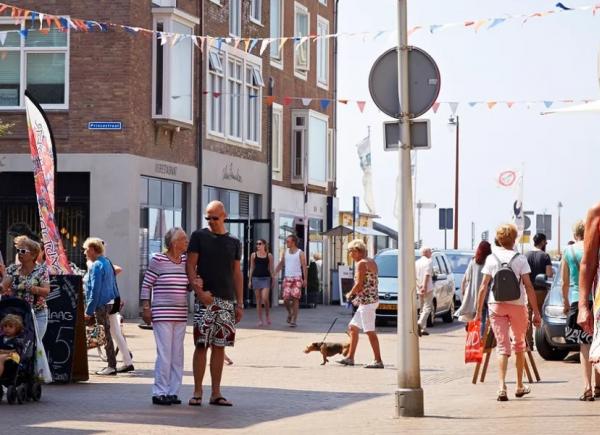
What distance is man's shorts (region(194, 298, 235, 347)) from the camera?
1408cm

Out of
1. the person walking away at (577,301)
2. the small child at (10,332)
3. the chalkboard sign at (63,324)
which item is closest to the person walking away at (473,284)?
the person walking away at (577,301)

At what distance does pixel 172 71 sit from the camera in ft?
113

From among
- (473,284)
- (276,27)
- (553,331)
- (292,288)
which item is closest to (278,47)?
(276,27)

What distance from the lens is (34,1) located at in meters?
32.3

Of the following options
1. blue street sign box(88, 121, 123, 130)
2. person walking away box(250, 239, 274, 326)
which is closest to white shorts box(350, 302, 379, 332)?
person walking away box(250, 239, 274, 326)

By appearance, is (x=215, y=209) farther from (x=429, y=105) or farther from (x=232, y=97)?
(x=232, y=97)

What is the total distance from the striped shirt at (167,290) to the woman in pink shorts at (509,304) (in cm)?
326

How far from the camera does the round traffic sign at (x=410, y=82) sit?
1303 centimetres

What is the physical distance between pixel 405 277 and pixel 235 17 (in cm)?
2799

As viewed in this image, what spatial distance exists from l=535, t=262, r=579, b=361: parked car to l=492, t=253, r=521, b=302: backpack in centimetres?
580

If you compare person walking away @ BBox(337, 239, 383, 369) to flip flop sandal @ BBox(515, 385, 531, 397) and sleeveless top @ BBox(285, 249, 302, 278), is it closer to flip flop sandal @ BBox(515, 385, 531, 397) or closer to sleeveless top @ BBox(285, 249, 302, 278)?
flip flop sandal @ BBox(515, 385, 531, 397)

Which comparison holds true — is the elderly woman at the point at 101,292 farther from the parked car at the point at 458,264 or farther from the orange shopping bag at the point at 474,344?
the parked car at the point at 458,264

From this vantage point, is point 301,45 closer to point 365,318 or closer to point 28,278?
point 365,318

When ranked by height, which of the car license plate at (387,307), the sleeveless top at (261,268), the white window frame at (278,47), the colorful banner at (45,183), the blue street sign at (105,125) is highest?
the white window frame at (278,47)
